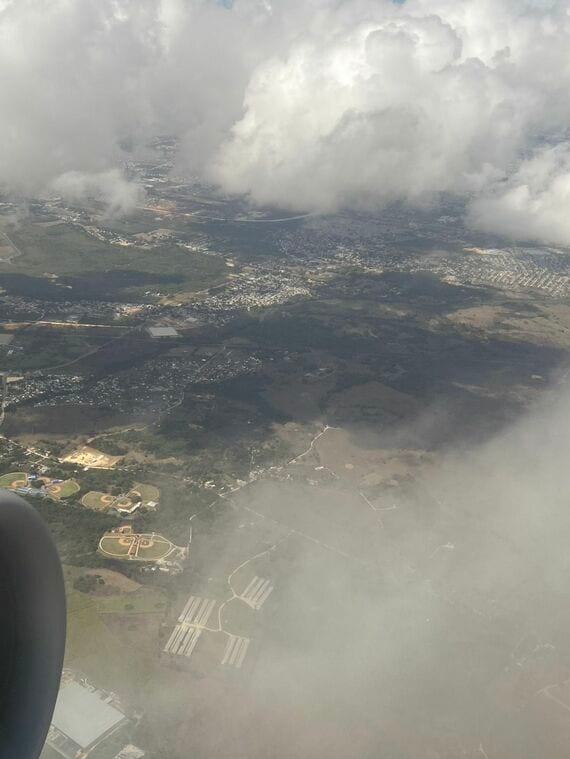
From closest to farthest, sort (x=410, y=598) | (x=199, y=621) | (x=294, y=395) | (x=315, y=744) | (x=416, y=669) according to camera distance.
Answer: (x=315, y=744) < (x=416, y=669) < (x=199, y=621) < (x=410, y=598) < (x=294, y=395)

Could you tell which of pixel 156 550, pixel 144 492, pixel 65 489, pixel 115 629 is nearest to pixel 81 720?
pixel 115 629

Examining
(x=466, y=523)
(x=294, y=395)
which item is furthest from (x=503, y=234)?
(x=466, y=523)

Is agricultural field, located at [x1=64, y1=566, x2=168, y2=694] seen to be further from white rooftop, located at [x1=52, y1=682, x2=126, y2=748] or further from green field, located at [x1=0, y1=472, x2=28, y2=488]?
green field, located at [x1=0, y1=472, x2=28, y2=488]

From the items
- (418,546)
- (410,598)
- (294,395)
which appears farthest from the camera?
(294,395)

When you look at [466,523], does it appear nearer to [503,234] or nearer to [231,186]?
[503,234]

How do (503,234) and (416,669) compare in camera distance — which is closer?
(416,669)

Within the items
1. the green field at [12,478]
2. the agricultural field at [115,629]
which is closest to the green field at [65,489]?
the green field at [12,478]

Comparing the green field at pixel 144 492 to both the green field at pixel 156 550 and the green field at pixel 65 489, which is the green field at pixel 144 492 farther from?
the green field at pixel 156 550
